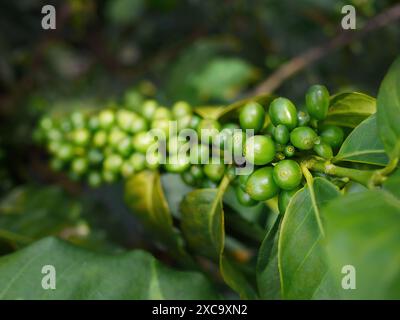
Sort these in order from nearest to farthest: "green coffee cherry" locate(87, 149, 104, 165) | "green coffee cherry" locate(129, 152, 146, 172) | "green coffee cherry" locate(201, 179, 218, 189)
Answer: "green coffee cherry" locate(201, 179, 218, 189) → "green coffee cherry" locate(129, 152, 146, 172) → "green coffee cherry" locate(87, 149, 104, 165)

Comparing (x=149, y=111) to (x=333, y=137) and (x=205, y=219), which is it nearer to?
(x=205, y=219)

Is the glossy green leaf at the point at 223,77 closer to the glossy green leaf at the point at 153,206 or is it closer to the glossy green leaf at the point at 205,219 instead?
the glossy green leaf at the point at 153,206

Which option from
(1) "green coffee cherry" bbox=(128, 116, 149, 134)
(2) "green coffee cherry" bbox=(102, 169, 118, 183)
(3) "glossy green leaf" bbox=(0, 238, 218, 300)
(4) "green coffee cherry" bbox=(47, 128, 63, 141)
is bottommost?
(3) "glossy green leaf" bbox=(0, 238, 218, 300)

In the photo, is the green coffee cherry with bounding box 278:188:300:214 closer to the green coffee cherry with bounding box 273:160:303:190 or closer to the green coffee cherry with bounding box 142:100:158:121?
the green coffee cherry with bounding box 273:160:303:190

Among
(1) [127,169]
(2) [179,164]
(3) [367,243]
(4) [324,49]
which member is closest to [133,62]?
(4) [324,49]

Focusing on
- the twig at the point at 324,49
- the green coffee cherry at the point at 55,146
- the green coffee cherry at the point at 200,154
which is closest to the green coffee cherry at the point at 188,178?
the green coffee cherry at the point at 200,154

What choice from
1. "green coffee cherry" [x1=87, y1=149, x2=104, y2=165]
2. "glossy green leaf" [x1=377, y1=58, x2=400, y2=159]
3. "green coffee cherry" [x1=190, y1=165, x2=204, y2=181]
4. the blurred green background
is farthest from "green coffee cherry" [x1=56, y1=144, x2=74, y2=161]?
"glossy green leaf" [x1=377, y1=58, x2=400, y2=159]

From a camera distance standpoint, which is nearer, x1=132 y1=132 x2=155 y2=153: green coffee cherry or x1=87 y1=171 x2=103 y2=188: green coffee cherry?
x1=132 y1=132 x2=155 y2=153: green coffee cherry
